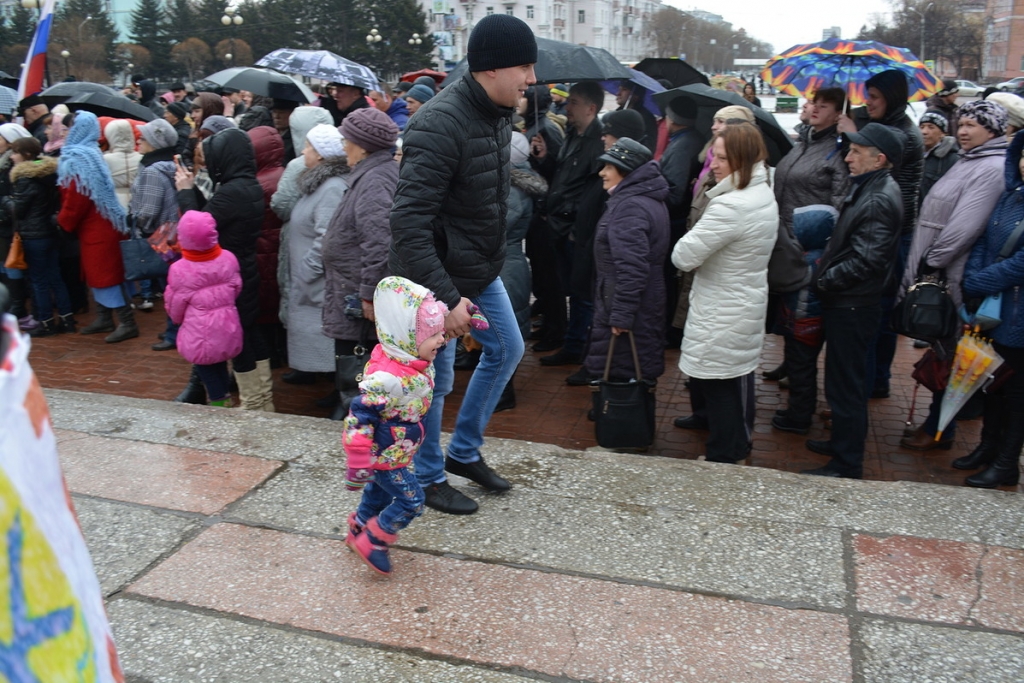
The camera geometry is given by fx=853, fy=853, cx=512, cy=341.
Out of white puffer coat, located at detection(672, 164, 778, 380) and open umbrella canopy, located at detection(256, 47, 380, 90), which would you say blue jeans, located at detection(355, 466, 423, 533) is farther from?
open umbrella canopy, located at detection(256, 47, 380, 90)

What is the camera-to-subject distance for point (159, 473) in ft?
12.7

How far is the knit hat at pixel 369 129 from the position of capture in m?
4.77

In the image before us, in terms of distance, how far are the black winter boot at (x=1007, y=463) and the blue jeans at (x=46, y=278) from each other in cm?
718

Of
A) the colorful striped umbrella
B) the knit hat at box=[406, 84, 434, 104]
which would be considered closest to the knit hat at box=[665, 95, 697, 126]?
the colorful striped umbrella

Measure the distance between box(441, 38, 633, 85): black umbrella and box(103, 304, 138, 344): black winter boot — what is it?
343cm

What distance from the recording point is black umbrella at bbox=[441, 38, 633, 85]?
639cm

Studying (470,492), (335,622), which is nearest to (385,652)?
(335,622)

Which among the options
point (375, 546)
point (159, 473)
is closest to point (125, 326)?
point (159, 473)

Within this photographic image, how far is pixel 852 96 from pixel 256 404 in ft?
16.2

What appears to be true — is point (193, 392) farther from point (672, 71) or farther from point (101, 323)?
point (672, 71)

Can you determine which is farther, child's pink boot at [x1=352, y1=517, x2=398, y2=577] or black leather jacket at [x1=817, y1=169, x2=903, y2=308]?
black leather jacket at [x1=817, y1=169, x2=903, y2=308]

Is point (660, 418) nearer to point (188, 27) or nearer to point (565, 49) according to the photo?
point (565, 49)

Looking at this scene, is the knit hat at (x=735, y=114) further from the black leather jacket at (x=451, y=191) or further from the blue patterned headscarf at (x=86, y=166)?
the blue patterned headscarf at (x=86, y=166)

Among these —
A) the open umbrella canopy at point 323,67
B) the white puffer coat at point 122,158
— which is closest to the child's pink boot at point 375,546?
the open umbrella canopy at point 323,67
